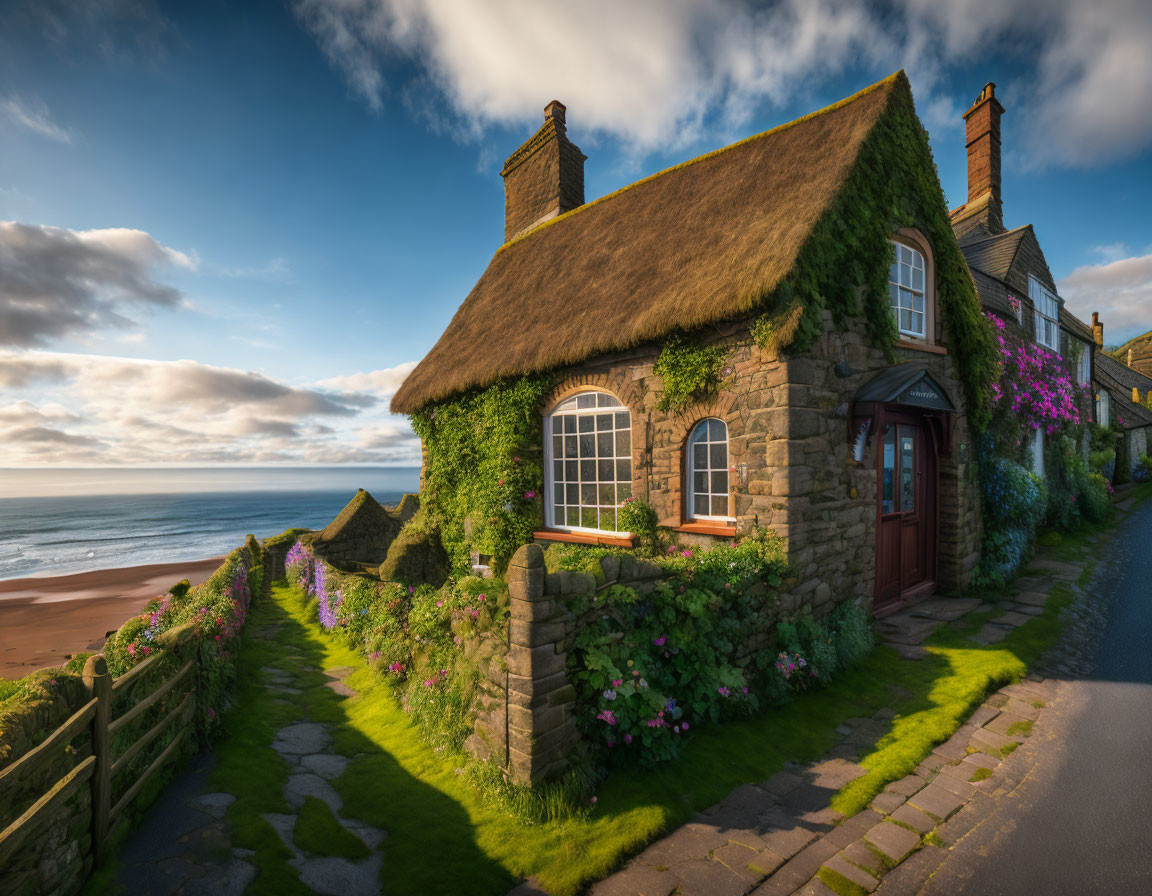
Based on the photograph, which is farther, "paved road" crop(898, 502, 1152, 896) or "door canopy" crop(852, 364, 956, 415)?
"door canopy" crop(852, 364, 956, 415)

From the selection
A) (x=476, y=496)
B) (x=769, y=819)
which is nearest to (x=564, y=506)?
(x=476, y=496)

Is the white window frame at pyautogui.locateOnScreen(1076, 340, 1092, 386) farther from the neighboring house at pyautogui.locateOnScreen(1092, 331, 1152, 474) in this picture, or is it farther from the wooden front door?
the wooden front door

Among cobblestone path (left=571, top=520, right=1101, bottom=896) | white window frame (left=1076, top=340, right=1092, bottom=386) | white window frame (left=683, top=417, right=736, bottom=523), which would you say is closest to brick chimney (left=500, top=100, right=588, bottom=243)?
white window frame (left=683, top=417, right=736, bottom=523)

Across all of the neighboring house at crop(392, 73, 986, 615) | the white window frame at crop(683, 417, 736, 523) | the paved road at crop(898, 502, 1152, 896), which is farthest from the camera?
the white window frame at crop(683, 417, 736, 523)

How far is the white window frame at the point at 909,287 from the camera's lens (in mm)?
8105

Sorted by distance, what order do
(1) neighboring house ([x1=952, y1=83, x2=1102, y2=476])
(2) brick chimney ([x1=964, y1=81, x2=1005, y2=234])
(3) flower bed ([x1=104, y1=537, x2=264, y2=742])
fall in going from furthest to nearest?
(2) brick chimney ([x1=964, y1=81, x2=1005, y2=234]), (1) neighboring house ([x1=952, y1=83, x2=1102, y2=476]), (3) flower bed ([x1=104, y1=537, x2=264, y2=742])

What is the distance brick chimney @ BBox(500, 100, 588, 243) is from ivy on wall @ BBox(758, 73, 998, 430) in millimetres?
8007

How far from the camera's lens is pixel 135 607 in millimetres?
19516

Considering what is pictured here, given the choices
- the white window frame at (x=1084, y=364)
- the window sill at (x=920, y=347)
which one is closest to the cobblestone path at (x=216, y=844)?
the window sill at (x=920, y=347)

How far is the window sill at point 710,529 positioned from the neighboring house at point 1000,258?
9121 millimetres

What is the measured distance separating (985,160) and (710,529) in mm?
15919

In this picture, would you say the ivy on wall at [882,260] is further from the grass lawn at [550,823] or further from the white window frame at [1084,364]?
the white window frame at [1084,364]

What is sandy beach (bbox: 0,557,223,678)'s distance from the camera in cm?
1404

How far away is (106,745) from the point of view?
3.84 meters
